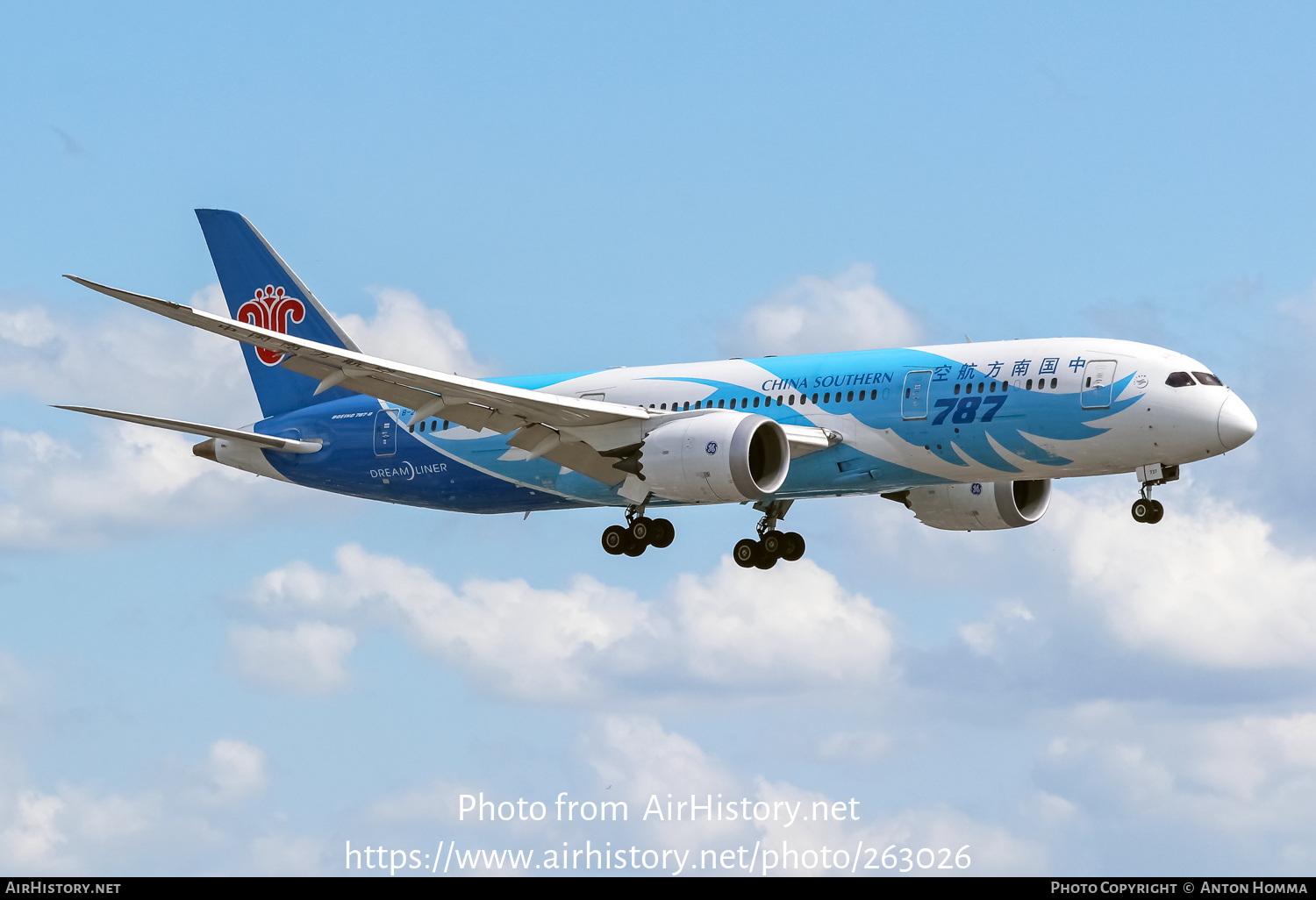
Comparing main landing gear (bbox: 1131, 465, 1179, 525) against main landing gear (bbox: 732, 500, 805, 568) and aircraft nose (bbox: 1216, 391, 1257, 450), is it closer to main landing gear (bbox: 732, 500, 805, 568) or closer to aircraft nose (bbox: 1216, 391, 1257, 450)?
aircraft nose (bbox: 1216, 391, 1257, 450)

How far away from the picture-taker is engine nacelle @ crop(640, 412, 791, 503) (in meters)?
42.4

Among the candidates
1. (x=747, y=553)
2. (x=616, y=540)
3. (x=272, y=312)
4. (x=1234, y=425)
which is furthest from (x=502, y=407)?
(x=1234, y=425)

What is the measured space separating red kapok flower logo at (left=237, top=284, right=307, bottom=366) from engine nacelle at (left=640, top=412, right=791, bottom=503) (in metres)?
15.1

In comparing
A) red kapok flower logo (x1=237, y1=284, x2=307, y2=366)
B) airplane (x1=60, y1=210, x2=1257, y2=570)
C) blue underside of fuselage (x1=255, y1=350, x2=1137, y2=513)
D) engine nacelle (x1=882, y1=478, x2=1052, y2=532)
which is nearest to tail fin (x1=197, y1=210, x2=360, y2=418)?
red kapok flower logo (x1=237, y1=284, x2=307, y2=366)

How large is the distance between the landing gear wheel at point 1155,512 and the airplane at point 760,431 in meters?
0.06

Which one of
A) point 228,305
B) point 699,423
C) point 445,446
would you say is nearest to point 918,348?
point 699,423

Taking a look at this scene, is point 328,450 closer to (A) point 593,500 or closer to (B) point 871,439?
(A) point 593,500

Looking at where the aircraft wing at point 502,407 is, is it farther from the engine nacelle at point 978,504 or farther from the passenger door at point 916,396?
the engine nacelle at point 978,504

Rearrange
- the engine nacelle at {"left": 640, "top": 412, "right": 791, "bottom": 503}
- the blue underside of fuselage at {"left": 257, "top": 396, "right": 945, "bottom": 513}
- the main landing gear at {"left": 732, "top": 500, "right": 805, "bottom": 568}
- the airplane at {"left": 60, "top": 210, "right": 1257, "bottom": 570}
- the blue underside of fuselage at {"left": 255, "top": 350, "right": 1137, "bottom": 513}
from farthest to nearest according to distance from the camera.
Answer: the main landing gear at {"left": 732, "top": 500, "right": 805, "bottom": 568} < the blue underside of fuselage at {"left": 257, "top": 396, "right": 945, "bottom": 513} < the engine nacelle at {"left": 640, "top": 412, "right": 791, "bottom": 503} < the blue underside of fuselage at {"left": 255, "top": 350, "right": 1137, "bottom": 513} < the airplane at {"left": 60, "top": 210, "right": 1257, "bottom": 570}

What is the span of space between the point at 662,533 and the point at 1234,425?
47.2ft

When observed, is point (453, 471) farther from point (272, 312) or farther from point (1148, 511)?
point (1148, 511)

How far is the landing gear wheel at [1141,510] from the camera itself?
137 ft

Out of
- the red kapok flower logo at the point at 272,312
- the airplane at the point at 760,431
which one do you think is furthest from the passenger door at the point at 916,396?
the red kapok flower logo at the point at 272,312

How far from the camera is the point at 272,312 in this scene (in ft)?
179
